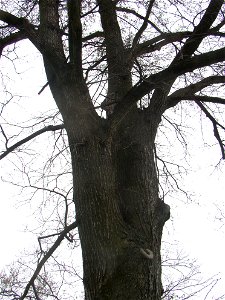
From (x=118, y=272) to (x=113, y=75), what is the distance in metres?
2.02

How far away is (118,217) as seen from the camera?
3.23 meters

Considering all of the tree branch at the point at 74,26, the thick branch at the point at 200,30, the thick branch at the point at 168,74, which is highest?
the thick branch at the point at 200,30

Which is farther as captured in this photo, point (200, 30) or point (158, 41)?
point (158, 41)

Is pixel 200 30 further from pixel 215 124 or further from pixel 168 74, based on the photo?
pixel 215 124

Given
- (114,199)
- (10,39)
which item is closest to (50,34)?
(10,39)

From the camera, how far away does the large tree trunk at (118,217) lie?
3010 millimetres

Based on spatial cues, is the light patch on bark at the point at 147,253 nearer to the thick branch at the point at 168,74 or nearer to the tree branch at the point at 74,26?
the thick branch at the point at 168,74

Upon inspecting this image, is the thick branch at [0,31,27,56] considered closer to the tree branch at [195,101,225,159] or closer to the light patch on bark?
the tree branch at [195,101,225,159]

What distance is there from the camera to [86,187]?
330 centimetres

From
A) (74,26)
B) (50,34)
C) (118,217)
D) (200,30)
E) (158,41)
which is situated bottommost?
(118,217)

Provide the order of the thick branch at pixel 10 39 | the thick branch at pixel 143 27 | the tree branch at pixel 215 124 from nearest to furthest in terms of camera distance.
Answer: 1. the thick branch at pixel 10 39
2. the thick branch at pixel 143 27
3. the tree branch at pixel 215 124

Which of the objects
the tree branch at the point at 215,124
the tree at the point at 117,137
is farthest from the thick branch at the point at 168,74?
the tree branch at the point at 215,124

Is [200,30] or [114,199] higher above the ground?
[200,30]

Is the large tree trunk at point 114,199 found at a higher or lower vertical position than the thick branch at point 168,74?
lower
